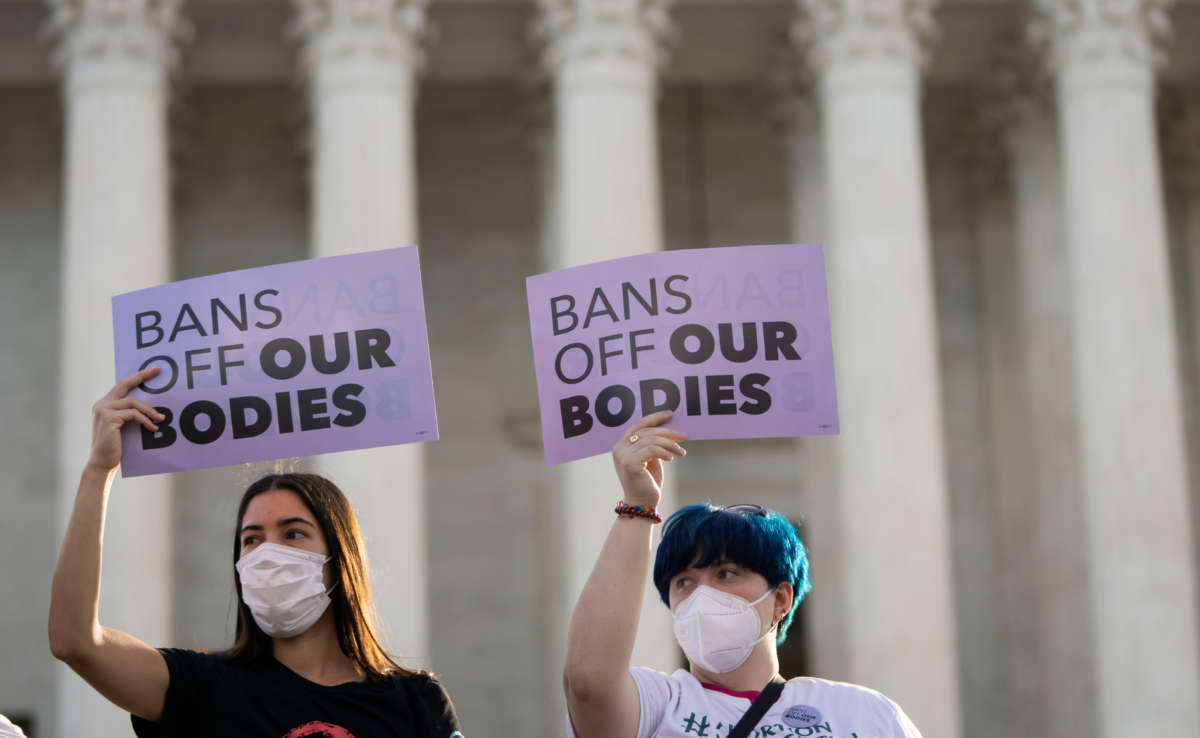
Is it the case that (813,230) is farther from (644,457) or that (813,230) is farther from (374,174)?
(644,457)

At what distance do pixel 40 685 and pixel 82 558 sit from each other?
31.3 metres

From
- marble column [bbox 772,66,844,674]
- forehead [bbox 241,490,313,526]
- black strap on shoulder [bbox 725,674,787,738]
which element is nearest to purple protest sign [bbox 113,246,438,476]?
forehead [bbox 241,490,313,526]

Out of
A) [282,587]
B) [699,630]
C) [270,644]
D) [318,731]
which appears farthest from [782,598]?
[270,644]

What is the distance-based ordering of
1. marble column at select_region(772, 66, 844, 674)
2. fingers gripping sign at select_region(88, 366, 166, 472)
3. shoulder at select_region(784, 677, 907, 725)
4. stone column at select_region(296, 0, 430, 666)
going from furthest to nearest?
marble column at select_region(772, 66, 844, 674) < stone column at select_region(296, 0, 430, 666) < fingers gripping sign at select_region(88, 366, 166, 472) < shoulder at select_region(784, 677, 907, 725)

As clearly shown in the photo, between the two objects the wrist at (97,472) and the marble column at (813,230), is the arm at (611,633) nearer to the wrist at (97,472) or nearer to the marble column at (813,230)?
the wrist at (97,472)

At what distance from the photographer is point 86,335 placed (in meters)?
30.5

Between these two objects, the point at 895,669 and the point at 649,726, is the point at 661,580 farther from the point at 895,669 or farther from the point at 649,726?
the point at 895,669

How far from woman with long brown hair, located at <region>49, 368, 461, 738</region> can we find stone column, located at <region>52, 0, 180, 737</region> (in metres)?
21.3

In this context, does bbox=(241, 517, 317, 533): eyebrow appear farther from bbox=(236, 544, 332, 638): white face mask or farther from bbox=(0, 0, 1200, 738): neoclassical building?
bbox=(0, 0, 1200, 738): neoclassical building

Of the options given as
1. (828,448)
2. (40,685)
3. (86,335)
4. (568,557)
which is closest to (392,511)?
(568,557)

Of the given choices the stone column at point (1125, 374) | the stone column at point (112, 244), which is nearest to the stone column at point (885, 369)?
the stone column at point (1125, 374)

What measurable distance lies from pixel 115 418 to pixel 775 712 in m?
3.58

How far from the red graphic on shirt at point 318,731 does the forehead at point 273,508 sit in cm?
104

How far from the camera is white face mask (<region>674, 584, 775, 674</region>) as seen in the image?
8227 millimetres
